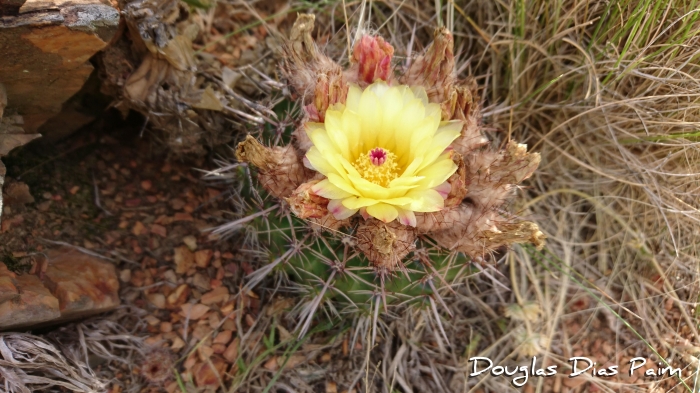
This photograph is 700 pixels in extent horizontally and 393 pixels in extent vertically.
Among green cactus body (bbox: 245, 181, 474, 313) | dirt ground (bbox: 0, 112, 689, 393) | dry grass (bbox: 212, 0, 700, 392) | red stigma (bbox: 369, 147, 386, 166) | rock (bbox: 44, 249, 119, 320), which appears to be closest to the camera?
red stigma (bbox: 369, 147, 386, 166)

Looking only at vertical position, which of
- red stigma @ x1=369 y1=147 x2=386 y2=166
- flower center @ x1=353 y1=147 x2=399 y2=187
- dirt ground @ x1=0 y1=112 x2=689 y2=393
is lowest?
dirt ground @ x1=0 y1=112 x2=689 y2=393

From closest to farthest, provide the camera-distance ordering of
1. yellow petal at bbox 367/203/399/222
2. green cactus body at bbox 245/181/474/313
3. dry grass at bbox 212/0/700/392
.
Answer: yellow petal at bbox 367/203/399/222, green cactus body at bbox 245/181/474/313, dry grass at bbox 212/0/700/392

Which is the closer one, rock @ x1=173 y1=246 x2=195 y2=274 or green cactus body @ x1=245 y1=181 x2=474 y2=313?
green cactus body @ x1=245 y1=181 x2=474 y2=313

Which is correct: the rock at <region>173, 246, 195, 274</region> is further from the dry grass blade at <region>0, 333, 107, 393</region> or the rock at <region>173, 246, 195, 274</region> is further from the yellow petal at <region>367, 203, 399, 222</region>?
the yellow petal at <region>367, 203, 399, 222</region>

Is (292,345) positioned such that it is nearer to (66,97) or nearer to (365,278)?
(365,278)

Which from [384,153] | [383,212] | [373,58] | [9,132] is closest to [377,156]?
[384,153]

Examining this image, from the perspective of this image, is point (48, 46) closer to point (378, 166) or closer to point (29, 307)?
point (29, 307)

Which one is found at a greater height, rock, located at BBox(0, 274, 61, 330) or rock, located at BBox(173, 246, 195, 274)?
rock, located at BBox(0, 274, 61, 330)

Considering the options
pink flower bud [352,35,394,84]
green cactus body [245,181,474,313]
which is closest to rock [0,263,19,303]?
green cactus body [245,181,474,313]
